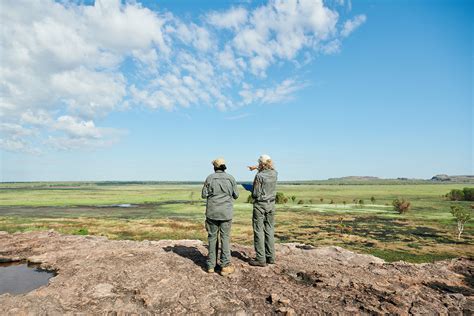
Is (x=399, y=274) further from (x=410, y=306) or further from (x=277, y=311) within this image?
(x=277, y=311)

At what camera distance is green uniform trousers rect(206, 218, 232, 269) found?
7.79 m

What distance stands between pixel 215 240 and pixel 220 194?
47.9 inches

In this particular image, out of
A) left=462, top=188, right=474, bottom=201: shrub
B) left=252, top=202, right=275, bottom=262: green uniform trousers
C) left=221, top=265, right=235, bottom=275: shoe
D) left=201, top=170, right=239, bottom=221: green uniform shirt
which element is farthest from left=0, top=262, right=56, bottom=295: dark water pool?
left=462, top=188, right=474, bottom=201: shrub

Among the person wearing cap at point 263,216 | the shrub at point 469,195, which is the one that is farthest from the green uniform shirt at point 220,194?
the shrub at point 469,195

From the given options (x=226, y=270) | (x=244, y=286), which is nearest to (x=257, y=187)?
(x=226, y=270)

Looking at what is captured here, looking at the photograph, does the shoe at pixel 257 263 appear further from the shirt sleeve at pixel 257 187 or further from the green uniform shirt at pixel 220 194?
the shirt sleeve at pixel 257 187

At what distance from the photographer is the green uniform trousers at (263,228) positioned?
835 cm

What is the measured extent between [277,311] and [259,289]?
104 centimetres

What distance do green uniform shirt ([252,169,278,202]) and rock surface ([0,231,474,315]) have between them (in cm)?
190

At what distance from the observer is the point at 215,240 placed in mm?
8000

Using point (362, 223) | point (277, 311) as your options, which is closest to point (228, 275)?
point (277, 311)

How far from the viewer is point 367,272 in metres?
8.21

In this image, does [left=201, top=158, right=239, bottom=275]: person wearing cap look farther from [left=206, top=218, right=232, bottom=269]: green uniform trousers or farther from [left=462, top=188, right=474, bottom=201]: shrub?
[left=462, top=188, right=474, bottom=201]: shrub

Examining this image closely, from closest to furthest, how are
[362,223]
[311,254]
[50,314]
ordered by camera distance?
[50,314] → [311,254] → [362,223]
